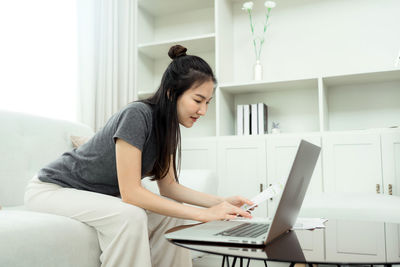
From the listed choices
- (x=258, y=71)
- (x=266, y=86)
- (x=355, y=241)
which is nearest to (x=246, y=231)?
(x=355, y=241)

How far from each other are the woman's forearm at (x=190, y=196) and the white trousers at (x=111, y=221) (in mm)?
170

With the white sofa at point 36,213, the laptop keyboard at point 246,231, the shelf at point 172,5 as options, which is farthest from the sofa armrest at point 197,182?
the shelf at point 172,5

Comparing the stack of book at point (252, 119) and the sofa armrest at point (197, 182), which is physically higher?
the stack of book at point (252, 119)

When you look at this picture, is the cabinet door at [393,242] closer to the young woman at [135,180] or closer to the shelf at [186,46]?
the young woman at [135,180]

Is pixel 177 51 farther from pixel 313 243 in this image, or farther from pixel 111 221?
pixel 313 243

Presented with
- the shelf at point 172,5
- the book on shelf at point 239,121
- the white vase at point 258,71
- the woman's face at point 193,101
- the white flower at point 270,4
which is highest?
the shelf at point 172,5

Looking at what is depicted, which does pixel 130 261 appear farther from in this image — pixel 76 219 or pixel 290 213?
pixel 290 213

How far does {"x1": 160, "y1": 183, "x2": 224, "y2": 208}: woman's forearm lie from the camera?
1312mm

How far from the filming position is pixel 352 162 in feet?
7.43

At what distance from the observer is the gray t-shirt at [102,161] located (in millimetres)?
1182

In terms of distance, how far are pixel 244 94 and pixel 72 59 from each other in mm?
1263

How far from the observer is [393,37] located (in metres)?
2.54

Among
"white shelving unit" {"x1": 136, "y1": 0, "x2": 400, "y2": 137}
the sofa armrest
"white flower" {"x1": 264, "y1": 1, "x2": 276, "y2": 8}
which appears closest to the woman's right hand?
the sofa armrest

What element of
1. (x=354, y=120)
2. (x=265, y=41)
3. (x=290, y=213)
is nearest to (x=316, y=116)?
(x=354, y=120)
